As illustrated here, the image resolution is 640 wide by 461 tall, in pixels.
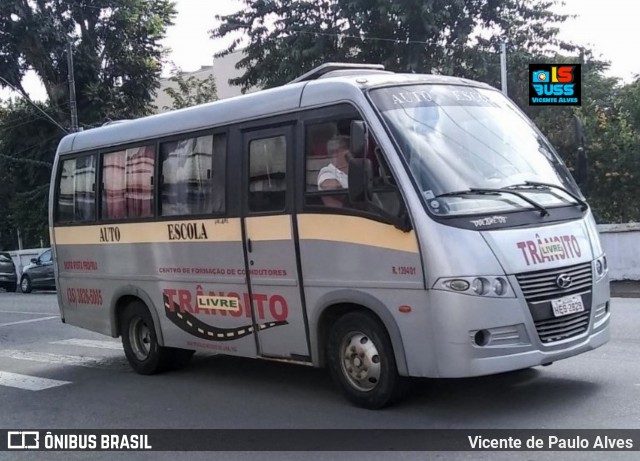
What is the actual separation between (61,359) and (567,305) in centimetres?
762

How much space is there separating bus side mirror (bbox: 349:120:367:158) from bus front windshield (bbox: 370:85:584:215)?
289mm

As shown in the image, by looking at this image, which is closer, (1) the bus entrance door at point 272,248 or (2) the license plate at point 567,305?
(2) the license plate at point 567,305

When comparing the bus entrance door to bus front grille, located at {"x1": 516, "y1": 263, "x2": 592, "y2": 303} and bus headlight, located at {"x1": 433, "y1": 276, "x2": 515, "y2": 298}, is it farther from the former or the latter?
bus front grille, located at {"x1": 516, "y1": 263, "x2": 592, "y2": 303}

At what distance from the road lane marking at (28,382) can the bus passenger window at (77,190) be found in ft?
6.77

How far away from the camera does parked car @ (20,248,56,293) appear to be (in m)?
26.9

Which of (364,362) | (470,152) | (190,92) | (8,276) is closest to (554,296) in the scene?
(470,152)

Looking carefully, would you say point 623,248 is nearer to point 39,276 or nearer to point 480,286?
point 480,286

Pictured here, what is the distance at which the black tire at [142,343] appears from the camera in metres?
9.28

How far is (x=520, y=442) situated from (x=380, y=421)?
4.01 ft

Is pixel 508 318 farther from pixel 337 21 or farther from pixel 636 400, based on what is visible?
pixel 337 21

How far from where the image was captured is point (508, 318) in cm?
595

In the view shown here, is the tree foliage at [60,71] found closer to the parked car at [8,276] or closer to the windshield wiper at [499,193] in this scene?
the parked car at [8,276]

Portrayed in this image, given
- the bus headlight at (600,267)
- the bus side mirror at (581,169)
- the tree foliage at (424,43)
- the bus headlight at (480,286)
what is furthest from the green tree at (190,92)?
the bus headlight at (480,286)

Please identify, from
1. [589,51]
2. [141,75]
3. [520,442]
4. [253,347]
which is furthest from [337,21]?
[520,442]
